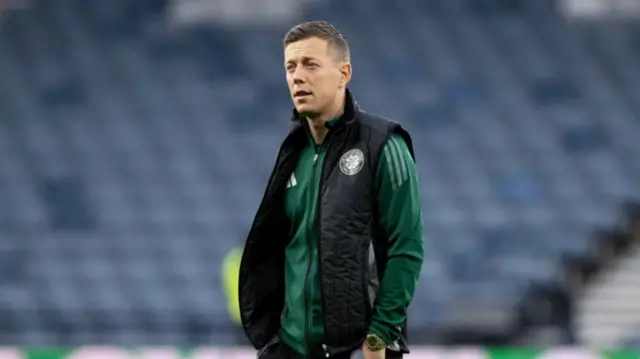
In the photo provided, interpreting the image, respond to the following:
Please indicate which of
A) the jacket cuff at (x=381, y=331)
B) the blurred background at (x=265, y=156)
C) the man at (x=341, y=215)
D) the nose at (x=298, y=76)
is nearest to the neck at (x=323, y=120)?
the man at (x=341, y=215)

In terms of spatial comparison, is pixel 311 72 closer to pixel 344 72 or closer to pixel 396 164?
pixel 344 72

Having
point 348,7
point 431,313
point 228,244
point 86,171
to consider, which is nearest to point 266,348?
point 431,313

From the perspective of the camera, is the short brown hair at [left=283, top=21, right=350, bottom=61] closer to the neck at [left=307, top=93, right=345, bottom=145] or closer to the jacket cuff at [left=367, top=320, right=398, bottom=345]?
the neck at [left=307, top=93, right=345, bottom=145]

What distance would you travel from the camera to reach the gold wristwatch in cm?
341

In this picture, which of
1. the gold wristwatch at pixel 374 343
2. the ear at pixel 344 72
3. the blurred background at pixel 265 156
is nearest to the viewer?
the gold wristwatch at pixel 374 343

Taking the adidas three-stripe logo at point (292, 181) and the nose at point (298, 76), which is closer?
the nose at point (298, 76)

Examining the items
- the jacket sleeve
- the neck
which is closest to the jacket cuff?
the jacket sleeve

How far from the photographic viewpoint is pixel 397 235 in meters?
3.46

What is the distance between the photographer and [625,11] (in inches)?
498

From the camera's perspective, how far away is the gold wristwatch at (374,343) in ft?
11.2

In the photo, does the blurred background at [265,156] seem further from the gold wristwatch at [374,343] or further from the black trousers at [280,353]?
the gold wristwatch at [374,343]

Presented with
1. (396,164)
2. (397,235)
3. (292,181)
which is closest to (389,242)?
(397,235)

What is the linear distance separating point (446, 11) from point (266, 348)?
9.56 metres

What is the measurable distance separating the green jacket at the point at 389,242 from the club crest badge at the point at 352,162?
5 cm
